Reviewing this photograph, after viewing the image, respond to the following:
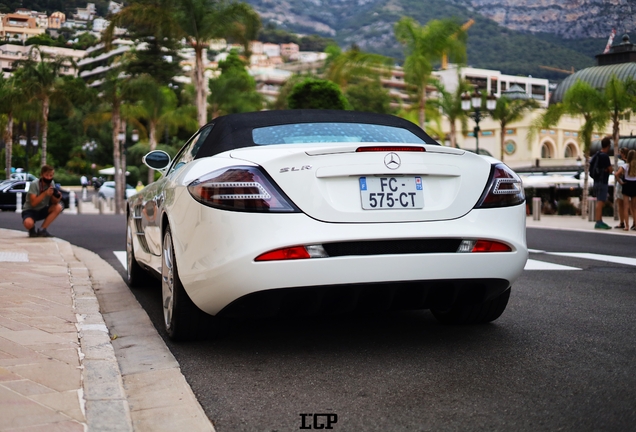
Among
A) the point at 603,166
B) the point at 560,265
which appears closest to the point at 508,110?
the point at 603,166

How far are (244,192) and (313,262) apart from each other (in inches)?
18.6

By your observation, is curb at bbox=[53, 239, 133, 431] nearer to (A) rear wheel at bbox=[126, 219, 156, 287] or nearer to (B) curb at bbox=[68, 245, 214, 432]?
(B) curb at bbox=[68, 245, 214, 432]

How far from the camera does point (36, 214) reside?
13.8 meters

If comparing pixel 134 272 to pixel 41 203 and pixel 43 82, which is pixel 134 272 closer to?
pixel 41 203

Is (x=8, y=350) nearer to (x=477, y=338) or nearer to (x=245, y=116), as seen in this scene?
(x=245, y=116)

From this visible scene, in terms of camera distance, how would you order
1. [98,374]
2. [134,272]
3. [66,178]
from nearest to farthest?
[98,374] → [134,272] → [66,178]

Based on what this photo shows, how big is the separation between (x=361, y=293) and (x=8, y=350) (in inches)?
69.9

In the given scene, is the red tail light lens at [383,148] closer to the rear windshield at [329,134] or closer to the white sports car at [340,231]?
the white sports car at [340,231]

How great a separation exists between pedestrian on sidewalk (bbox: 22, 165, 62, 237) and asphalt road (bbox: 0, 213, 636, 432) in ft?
27.1

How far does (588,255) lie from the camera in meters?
10.3

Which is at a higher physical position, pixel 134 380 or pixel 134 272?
pixel 134 380

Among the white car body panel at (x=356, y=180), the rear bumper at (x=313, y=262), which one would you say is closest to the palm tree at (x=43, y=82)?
the rear bumper at (x=313, y=262)

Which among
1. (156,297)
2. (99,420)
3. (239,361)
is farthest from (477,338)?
(156,297)

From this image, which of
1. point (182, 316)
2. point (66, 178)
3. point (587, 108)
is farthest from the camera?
point (66, 178)
